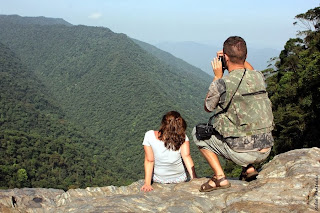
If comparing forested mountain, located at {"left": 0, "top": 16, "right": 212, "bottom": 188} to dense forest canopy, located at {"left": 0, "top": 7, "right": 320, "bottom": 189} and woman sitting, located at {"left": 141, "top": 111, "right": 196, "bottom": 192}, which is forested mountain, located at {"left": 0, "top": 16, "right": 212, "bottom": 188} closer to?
dense forest canopy, located at {"left": 0, "top": 7, "right": 320, "bottom": 189}

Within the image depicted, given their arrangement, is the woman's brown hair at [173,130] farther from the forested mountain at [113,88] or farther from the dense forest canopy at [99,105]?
the forested mountain at [113,88]

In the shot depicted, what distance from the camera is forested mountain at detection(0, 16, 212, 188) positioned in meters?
97.7

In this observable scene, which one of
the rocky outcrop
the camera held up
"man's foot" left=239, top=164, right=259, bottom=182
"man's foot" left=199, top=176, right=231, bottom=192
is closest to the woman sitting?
the rocky outcrop

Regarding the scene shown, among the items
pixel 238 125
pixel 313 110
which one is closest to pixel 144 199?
pixel 238 125

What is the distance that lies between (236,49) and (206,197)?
2053mm

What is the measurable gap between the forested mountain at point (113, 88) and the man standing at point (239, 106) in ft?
189

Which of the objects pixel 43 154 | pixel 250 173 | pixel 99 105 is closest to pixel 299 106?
pixel 250 173

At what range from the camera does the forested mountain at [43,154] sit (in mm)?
55000

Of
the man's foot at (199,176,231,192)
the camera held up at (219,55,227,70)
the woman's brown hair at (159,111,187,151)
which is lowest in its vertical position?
the man's foot at (199,176,231,192)

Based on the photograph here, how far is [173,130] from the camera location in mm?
4660

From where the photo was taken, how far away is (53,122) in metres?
96.6

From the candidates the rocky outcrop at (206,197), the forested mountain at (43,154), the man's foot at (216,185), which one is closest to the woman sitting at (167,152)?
the rocky outcrop at (206,197)

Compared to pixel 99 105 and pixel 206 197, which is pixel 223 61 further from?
pixel 99 105

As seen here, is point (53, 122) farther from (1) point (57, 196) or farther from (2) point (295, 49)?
(1) point (57, 196)
